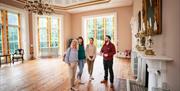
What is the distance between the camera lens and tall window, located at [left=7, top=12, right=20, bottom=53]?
8.75 m

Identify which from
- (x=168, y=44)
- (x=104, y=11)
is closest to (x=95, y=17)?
(x=104, y=11)

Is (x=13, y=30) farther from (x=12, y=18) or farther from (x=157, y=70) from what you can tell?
(x=157, y=70)

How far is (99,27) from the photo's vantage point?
37.9ft

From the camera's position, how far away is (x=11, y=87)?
4203mm

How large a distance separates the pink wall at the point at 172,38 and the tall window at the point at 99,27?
817 centimetres

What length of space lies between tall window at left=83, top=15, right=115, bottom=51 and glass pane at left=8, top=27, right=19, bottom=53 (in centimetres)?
510

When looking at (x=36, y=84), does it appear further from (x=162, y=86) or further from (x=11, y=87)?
(x=162, y=86)

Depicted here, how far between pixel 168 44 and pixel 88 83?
276 centimetres

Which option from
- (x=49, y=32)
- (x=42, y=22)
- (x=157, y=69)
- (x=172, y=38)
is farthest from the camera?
(x=49, y=32)

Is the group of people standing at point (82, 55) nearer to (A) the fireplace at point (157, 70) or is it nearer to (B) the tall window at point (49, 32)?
(A) the fireplace at point (157, 70)

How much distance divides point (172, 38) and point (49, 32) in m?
9.95

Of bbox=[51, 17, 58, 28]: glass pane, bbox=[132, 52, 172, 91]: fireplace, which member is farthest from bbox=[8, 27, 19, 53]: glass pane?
bbox=[132, 52, 172, 91]: fireplace

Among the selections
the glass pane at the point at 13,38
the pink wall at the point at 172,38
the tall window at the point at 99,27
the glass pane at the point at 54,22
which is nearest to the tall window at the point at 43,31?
the glass pane at the point at 54,22

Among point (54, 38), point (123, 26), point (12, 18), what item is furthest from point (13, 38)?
point (123, 26)
